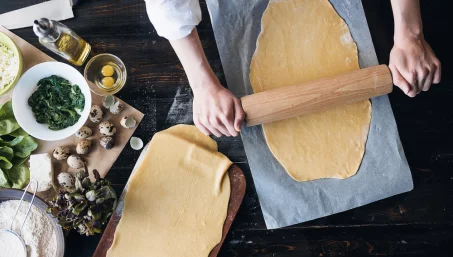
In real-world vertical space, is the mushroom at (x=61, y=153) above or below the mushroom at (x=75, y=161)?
above

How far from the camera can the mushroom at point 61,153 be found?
4.39 feet

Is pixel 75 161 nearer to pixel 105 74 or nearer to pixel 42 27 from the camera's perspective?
pixel 105 74

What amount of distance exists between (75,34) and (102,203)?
573mm

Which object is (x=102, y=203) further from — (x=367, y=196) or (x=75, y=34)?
(x=367, y=196)

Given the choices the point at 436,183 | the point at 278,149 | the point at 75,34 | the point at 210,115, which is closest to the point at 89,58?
the point at 75,34

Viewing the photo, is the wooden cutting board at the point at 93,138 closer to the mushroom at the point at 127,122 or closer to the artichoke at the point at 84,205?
the mushroom at the point at 127,122

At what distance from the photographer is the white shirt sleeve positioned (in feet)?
3.69

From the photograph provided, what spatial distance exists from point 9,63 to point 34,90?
13cm

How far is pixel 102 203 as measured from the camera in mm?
1212

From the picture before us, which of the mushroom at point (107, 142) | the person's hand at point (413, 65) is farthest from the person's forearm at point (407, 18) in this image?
the mushroom at point (107, 142)

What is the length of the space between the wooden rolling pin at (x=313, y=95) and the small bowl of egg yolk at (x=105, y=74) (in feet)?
1.52

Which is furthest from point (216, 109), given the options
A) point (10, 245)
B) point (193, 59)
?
point (10, 245)

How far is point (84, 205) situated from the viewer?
116 centimetres

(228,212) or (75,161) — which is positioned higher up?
(75,161)
